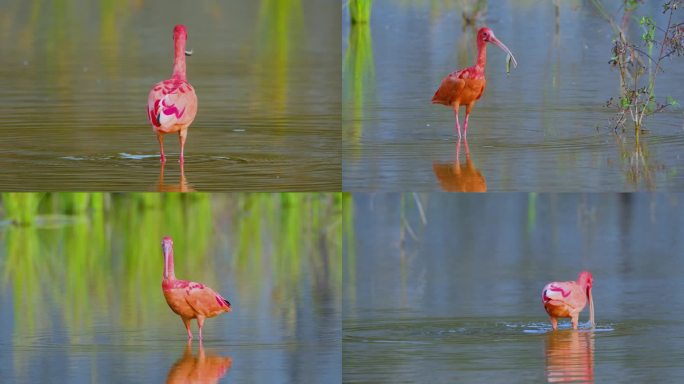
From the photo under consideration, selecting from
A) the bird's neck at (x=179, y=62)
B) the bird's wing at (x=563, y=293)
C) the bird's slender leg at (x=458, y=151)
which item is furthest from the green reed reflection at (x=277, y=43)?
the bird's wing at (x=563, y=293)

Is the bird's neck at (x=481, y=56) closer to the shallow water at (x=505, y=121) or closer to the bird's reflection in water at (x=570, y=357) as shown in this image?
the shallow water at (x=505, y=121)

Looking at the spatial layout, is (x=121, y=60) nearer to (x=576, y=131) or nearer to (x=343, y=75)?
(x=343, y=75)

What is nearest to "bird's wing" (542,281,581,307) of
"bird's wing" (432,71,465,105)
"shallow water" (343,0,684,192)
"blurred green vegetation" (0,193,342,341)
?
"shallow water" (343,0,684,192)

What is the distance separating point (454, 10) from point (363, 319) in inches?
307

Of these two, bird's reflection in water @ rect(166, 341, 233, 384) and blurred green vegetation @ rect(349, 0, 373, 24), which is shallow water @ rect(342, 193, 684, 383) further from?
blurred green vegetation @ rect(349, 0, 373, 24)

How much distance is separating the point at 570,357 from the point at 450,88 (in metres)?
1.94

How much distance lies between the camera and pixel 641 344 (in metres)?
8.08

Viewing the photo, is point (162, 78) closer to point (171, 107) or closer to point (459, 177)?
point (171, 107)

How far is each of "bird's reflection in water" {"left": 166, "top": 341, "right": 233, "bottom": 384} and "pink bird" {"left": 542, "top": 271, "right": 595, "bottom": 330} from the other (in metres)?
1.70

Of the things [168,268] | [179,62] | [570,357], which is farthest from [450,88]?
[570,357]

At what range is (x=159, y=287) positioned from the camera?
1005 centimetres

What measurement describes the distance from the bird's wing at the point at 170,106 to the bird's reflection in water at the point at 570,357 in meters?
2.06

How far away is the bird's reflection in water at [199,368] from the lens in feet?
24.6

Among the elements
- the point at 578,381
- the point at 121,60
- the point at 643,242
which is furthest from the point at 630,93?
the point at 121,60
